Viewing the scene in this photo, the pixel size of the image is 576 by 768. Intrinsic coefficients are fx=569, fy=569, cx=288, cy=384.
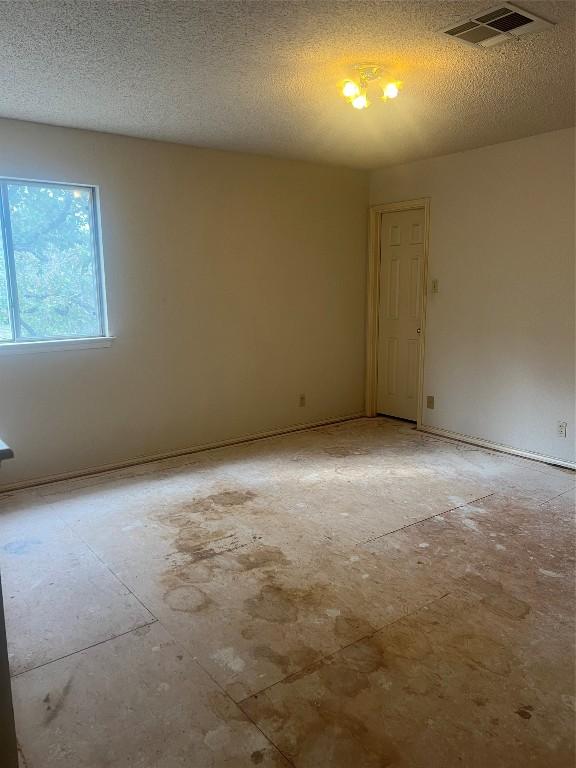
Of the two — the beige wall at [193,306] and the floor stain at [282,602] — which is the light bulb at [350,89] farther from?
the floor stain at [282,602]

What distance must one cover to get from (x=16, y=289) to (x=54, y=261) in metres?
0.33

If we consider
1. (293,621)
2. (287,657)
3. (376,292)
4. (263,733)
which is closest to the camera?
(263,733)

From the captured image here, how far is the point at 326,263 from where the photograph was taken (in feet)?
18.1

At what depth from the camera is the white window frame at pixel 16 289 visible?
377cm

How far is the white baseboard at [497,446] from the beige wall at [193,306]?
40.9 inches

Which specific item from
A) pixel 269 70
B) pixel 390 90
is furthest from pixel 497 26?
pixel 269 70

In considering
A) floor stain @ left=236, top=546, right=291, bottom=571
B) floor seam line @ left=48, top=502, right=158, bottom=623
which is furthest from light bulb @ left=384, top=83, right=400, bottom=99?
floor seam line @ left=48, top=502, right=158, bottom=623

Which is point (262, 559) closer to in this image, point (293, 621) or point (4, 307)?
point (293, 621)

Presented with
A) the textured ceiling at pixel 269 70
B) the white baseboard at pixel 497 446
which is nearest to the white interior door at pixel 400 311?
the white baseboard at pixel 497 446

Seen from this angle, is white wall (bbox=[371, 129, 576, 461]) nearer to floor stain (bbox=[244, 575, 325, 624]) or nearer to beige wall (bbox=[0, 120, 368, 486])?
beige wall (bbox=[0, 120, 368, 486])

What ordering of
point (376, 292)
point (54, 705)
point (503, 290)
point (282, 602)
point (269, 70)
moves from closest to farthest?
point (54, 705) < point (282, 602) < point (269, 70) < point (503, 290) < point (376, 292)

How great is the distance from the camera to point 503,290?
15.3 feet

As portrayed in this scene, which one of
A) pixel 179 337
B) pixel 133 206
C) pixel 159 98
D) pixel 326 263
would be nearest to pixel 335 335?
pixel 326 263

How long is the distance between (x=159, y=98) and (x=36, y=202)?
1206 millimetres
